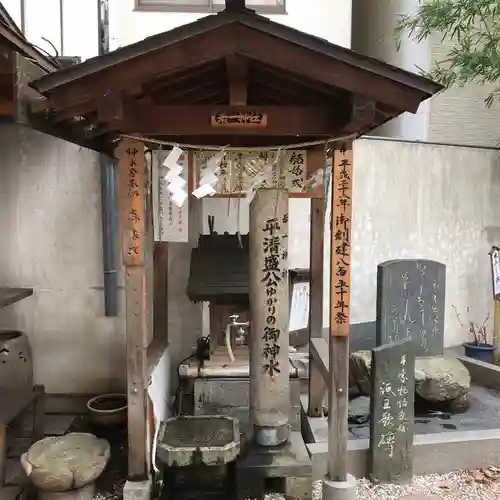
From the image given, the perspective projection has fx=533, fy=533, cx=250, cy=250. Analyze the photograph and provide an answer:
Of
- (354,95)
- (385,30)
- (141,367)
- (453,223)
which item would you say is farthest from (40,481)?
(385,30)

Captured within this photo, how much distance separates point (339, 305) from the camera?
4824 mm

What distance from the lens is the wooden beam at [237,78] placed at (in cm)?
400

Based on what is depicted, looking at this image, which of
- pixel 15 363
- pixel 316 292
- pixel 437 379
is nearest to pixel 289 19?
pixel 316 292

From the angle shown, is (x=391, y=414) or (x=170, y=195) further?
(x=391, y=414)

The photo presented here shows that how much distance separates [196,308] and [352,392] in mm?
2510

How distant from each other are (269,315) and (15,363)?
10.5ft

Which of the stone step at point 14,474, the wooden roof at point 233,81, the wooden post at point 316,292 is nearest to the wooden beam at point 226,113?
the wooden roof at point 233,81

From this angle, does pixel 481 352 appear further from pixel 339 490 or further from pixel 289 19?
pixel 289 19

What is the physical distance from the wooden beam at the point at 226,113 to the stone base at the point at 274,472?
9.82 feet

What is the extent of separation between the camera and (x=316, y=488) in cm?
544

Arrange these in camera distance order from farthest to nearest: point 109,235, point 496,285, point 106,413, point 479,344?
point 496,285, point 479,344, point 109,235, point 106,413

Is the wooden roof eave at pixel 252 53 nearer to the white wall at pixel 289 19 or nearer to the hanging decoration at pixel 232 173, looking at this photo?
the hanging decoration at pixel 232 173

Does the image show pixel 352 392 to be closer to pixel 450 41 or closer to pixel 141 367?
pixel 141 367

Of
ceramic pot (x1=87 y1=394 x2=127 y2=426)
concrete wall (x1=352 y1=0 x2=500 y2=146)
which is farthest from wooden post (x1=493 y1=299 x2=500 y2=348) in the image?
ceramic pot (x1=87 y1=394 x2=127 y2=426)
